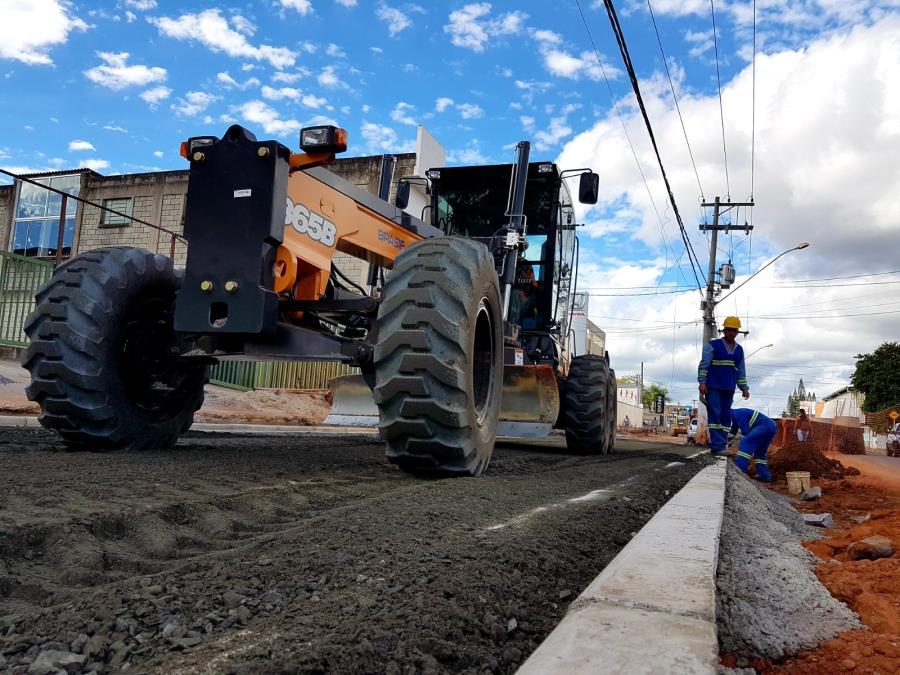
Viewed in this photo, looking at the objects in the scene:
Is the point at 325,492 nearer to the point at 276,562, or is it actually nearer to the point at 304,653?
the point at 276,562

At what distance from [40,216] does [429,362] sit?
3228 cm

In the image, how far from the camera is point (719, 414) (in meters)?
9.23

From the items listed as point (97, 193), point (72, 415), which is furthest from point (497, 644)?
point (97, 193)

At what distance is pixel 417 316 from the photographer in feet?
13.0

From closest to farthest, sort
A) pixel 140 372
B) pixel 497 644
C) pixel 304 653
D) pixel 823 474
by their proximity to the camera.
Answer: pixel 304 653, pixel 497 644, pixel 140 372, pixel 823 474

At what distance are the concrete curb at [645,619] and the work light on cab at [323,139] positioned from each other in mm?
2850

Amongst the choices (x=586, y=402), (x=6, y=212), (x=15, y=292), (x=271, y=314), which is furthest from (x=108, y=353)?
(x=6, y=212)

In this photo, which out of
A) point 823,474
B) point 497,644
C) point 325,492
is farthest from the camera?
point 823,474

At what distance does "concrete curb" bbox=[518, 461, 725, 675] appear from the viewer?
52.7 inches

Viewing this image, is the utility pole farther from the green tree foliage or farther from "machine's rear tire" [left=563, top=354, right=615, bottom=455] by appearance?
the green tree foliage

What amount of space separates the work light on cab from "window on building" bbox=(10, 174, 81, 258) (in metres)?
29.3

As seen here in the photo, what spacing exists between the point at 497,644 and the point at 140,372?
4.16 metres

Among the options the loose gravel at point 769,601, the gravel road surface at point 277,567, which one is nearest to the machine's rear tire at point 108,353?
the gravel road surface at point 277,567

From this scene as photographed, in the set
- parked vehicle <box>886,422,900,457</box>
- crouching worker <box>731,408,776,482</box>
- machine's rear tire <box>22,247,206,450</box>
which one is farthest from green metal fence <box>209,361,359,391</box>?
parked vehicle <box>886,422,900,457</box>
